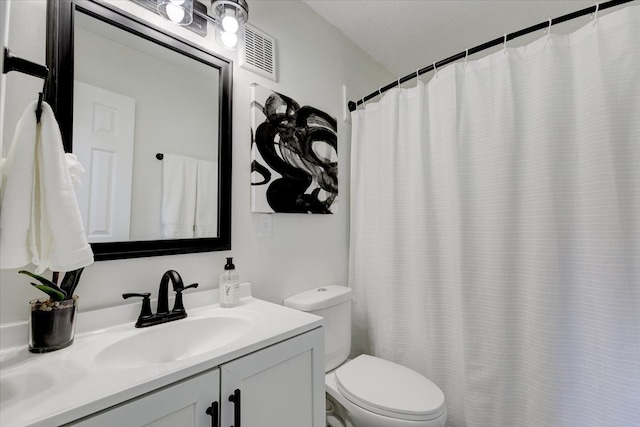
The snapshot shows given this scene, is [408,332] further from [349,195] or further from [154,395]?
[154,395]

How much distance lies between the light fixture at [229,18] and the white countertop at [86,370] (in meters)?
1.09

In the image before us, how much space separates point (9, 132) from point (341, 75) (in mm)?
1631

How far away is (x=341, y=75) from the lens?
188 centimetres

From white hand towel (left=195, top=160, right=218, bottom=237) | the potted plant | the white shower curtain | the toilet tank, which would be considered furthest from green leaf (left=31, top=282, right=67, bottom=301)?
the white shower curtain

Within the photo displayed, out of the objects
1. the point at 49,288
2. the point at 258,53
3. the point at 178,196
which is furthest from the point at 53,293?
the point at 258,53

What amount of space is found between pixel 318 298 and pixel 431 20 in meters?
1.78

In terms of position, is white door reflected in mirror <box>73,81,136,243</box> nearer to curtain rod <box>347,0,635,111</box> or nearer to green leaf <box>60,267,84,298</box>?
green leaf <box>60,267,84,298</box>

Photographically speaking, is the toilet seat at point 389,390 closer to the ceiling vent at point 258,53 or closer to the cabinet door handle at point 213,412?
the cabinet door handle at point 213,412

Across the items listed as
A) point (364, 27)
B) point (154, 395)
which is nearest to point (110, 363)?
point (154, 395)

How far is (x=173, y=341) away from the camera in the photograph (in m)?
0.95

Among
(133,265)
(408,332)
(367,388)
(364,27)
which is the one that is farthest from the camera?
(364,27)

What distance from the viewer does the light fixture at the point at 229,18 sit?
114 cm

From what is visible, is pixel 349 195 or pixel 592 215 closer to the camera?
pixel 592 215

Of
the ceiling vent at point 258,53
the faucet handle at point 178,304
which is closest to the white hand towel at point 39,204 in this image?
the faucet handle at point 178,304
